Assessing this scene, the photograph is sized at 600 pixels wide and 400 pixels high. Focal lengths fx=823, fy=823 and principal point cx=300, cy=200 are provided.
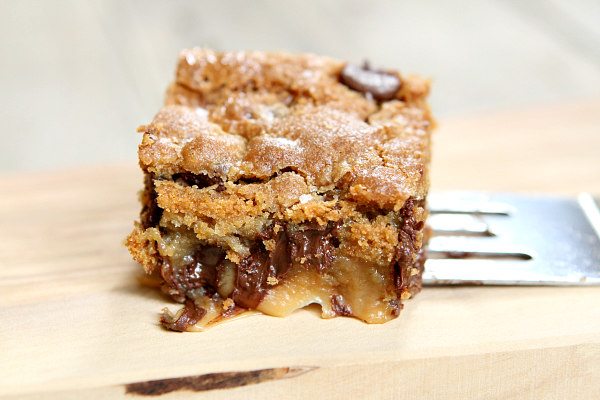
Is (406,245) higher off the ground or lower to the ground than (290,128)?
lower

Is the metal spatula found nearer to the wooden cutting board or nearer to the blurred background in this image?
the wooden cutting board

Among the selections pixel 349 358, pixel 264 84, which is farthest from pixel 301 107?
pixel 349 358

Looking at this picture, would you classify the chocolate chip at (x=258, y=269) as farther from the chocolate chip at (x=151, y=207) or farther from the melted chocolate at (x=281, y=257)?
the chocolate chip at (x=151, y=207)

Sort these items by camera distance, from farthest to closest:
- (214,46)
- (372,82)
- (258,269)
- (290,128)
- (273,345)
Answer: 1. (214,46)
2. (372,82)
3. (290,128)
4. (258,269)
5. (273,345)

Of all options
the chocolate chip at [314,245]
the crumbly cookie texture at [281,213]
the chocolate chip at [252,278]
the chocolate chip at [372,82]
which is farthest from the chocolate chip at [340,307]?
the chocolate chip at [372,82]

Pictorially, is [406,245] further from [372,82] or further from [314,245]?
[372,82]

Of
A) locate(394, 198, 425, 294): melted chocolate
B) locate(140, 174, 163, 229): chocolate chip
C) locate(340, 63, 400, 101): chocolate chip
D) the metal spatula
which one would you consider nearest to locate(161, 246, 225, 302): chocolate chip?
locate(140, 174, 163, 229): chocolate chip

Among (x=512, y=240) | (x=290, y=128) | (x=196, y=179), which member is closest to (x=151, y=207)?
(x=196, y=179)
